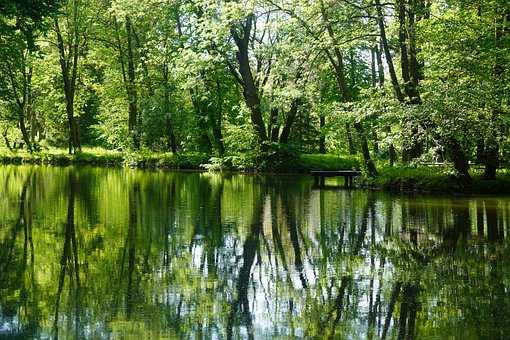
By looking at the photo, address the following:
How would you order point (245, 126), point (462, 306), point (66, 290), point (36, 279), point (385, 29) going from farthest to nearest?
point (245, 126), point (385, 29), point (36, 279), point (66, 290), point (462, 306)

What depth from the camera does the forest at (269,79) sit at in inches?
872

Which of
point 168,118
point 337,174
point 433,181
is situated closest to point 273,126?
point 168,118

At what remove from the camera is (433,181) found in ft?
80.3

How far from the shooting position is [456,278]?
9.66 m

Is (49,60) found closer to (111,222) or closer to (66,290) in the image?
(111,222)

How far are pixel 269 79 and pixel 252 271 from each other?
23093 millimetres

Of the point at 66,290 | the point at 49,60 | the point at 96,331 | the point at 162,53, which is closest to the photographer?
the point at 96,331

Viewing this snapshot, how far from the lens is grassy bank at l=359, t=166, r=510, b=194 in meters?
23.7

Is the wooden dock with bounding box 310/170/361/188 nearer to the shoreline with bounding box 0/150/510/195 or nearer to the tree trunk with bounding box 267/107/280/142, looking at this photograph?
the shoreline with bounding box 0/150/510/195

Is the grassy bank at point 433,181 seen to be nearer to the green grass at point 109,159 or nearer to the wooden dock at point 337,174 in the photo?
the wooden dock at point 337,174

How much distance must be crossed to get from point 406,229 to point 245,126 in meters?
24.7

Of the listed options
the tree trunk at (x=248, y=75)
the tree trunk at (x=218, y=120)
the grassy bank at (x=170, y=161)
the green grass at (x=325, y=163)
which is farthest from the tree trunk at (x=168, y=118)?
the green grass at (x=325, y=163)

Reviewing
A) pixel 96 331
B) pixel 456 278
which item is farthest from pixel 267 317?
pixel 456 278

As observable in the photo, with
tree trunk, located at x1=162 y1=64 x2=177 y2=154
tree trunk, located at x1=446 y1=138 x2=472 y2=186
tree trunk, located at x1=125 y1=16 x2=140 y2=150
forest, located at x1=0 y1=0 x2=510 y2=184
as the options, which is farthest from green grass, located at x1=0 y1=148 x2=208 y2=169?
tree trunk, located at x1=446 y1=138 x2=472 y2=186
